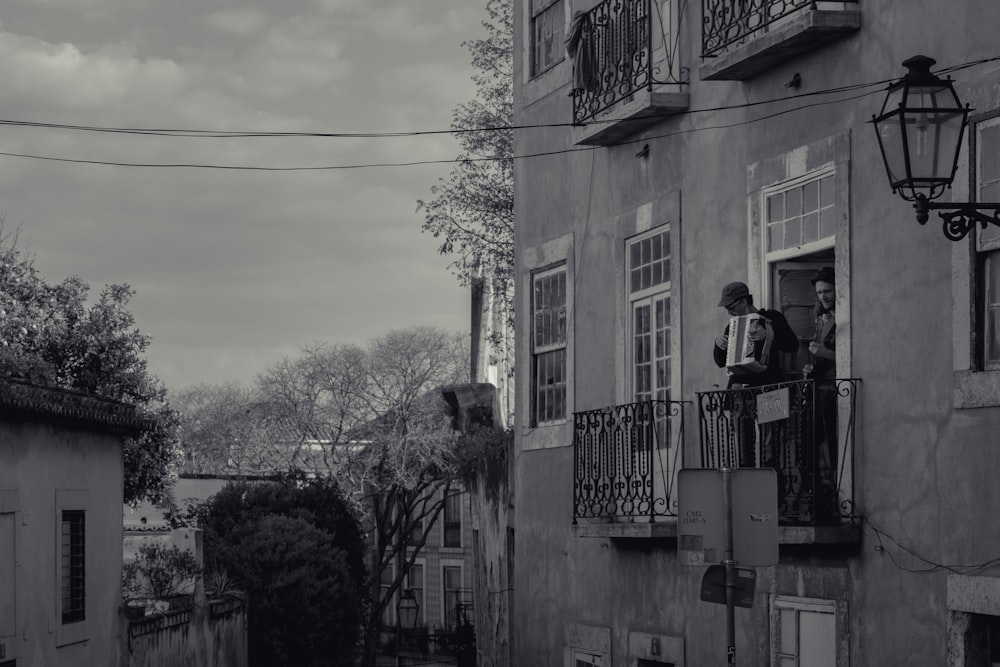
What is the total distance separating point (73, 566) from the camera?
19562 mm

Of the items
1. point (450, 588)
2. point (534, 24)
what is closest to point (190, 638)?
point (534, 24)

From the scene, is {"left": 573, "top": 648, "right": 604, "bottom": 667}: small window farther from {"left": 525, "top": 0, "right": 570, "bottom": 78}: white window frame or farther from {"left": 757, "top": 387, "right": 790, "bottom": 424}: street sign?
{"left": 525, "top": 0, "right": 570, "bottom": 78}: white window frame

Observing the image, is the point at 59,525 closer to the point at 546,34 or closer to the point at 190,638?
the point at 190,638

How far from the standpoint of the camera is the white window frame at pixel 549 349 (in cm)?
1769

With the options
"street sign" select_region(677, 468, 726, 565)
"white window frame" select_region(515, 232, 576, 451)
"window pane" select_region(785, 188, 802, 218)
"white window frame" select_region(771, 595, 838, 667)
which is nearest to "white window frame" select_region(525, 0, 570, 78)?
"white window frame" select_region(515, 232, 576, 451)

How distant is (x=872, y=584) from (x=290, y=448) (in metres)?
42.4

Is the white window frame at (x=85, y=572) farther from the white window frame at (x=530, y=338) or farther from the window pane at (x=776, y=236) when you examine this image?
the window pane at (x=776, y=236)

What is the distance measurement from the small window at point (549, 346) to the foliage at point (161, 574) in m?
8.11

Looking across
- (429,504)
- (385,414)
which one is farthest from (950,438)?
(429,504)

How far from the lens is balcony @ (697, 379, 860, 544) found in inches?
491

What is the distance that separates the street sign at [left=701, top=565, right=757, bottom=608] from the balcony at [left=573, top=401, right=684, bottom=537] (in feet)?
11.9

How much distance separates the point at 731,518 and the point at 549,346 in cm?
743

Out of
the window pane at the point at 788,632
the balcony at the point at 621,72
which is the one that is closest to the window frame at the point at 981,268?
the window pane at the point at 788,632

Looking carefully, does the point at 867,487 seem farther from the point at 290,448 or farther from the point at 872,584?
the point at 290,448
